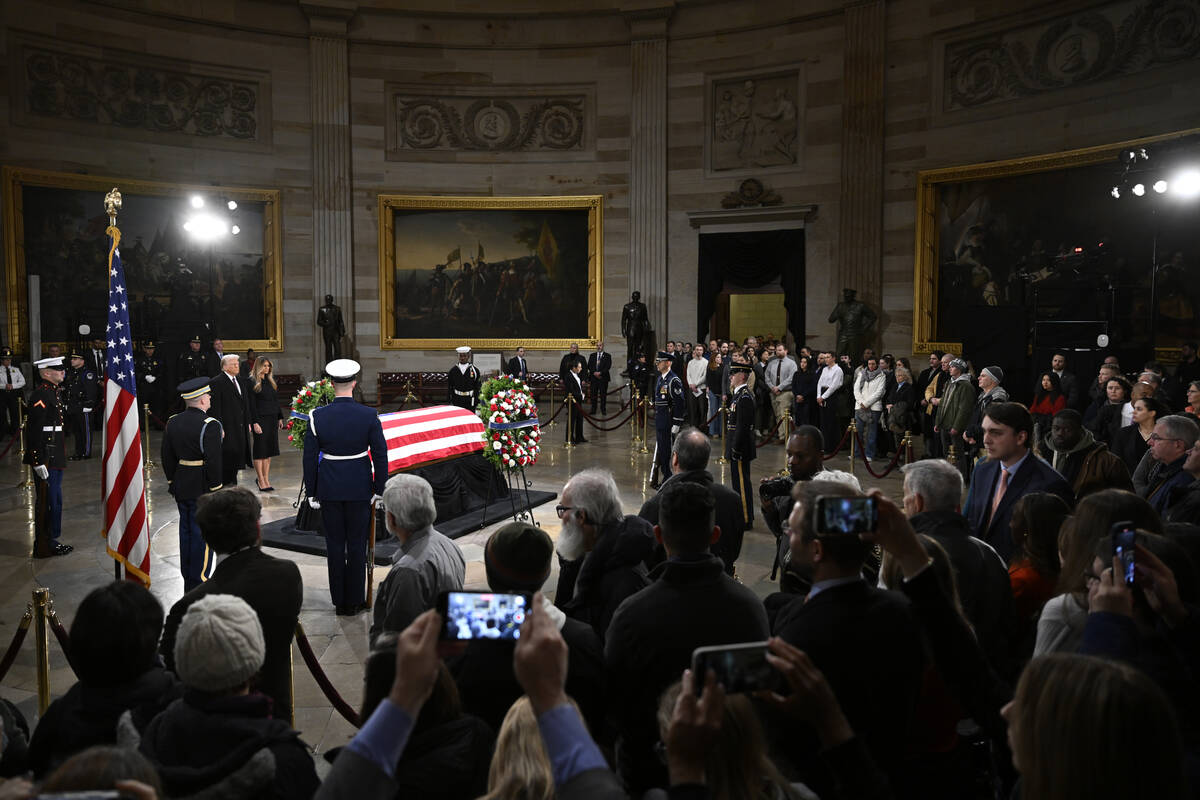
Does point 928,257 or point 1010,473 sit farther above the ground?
point 928,257

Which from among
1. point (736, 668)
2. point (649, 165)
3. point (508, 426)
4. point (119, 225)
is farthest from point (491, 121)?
point (736, 668)

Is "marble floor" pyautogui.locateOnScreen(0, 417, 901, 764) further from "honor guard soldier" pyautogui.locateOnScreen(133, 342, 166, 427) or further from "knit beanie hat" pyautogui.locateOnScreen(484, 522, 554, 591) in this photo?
"honor guard soldier" pyautogui.locateOnScreen(133, 342, 166, 427)

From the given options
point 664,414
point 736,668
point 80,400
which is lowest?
point 664,414

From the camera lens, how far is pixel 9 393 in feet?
51.2

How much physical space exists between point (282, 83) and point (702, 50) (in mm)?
10012

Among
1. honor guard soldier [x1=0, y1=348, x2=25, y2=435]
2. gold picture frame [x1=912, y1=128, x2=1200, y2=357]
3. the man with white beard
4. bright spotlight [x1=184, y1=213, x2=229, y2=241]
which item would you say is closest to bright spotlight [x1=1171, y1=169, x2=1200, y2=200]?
gold picture frame [x1=912, y1=128, x2=1200, y2=357]

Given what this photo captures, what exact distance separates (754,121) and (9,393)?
1621cm

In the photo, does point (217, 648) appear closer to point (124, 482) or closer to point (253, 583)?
point (253, 583)

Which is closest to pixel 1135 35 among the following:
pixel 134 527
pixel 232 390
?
pixel 232 390

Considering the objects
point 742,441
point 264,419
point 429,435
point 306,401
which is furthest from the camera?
point 264,419

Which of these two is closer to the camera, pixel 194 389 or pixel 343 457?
pixel 343 457

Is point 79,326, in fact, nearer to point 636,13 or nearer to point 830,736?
point 636,13

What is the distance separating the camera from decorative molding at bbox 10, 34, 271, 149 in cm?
1836

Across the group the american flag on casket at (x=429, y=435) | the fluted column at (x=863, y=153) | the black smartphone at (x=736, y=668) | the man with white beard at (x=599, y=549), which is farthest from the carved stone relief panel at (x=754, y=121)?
the black smartphone at (x=736, y=668)
